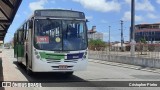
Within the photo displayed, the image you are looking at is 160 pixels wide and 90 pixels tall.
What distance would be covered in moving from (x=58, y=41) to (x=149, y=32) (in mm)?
160324

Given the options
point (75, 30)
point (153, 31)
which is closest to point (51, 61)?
point (75, 30)

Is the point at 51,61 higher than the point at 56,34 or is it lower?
lower

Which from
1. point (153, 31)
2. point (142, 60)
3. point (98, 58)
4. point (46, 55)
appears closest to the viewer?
point (46, 55)

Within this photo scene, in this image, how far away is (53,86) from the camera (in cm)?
1516

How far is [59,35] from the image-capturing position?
56.4 ft

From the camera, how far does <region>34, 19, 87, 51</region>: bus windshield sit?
17.0 meters

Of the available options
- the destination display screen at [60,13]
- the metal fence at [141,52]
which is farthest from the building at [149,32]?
the destination display screen at [60,13]

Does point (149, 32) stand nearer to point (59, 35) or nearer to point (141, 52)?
point (141, 52)

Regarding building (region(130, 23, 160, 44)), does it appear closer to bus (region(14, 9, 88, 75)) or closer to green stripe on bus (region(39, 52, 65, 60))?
bus (region(14, 9, 88, 75))

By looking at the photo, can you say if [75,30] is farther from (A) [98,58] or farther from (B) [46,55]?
(A) [98,58]

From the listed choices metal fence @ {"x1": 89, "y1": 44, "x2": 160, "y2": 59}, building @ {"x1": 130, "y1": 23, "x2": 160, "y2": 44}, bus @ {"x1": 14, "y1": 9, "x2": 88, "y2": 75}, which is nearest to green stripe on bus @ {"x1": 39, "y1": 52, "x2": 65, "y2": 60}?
bus @ {"x1": 14, "y1": 9, "x2": 88, "y2": 75}

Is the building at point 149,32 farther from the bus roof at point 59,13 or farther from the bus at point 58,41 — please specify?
the bus at point 58,41

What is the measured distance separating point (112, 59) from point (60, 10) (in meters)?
23.0

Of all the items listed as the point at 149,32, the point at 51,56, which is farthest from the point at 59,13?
the point at 149,32
